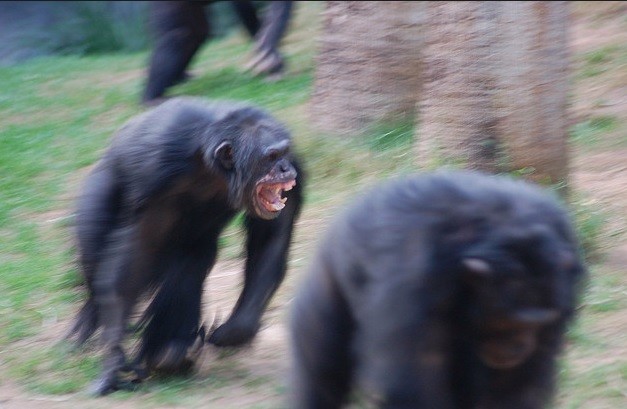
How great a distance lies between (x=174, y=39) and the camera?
1163cm

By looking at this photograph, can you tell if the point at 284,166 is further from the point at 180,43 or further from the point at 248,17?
the point at 248,17

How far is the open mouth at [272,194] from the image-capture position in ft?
17.6

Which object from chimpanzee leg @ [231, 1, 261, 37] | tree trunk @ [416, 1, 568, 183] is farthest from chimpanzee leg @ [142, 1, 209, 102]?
tree trunk @ [416, 1, 568, 183]

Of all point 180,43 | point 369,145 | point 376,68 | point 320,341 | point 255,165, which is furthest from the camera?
point 180,43

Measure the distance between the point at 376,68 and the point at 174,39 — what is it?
351cm

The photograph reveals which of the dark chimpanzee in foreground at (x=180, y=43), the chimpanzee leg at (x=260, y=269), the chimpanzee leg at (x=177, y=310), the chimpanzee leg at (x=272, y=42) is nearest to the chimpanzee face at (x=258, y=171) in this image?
the chimpanzee leg at (x=260, y=269)

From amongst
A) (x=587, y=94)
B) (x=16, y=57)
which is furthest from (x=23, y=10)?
(x=587, y=94)

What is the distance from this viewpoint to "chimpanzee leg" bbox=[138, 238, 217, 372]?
18.2 feet

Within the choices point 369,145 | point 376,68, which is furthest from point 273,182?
point 376,68

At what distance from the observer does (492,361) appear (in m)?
3.44

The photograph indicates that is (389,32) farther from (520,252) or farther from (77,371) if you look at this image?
(520,252)

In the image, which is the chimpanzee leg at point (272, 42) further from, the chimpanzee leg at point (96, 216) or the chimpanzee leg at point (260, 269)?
the chimpanzee leg at point (260, 269)

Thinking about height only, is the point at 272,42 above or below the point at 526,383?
below

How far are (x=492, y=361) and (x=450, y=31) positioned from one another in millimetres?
3838
